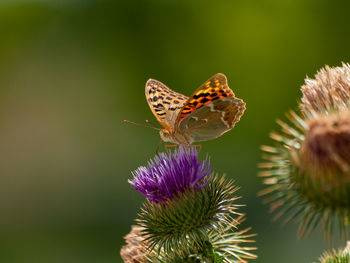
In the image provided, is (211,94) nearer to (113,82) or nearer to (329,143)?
(329,143)

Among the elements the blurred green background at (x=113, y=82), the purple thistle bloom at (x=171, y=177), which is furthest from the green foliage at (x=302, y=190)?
the blurred green background at (x=113, y=82)

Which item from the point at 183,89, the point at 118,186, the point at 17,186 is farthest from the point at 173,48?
the point at 17,186

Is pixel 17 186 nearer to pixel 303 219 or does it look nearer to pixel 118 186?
pixel 118 186

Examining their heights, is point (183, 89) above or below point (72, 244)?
above

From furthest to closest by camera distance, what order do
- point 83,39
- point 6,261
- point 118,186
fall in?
point 83,39, point 118,186, point 6,261

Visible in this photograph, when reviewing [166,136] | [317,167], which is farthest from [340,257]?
[166,136]

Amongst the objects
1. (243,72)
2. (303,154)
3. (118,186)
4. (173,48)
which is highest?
(173,48)

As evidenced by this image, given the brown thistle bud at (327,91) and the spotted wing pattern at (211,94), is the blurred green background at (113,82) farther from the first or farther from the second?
the brown thistle bud at (327,91)

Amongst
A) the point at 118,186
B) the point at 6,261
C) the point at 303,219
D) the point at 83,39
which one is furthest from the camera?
the point at 83,39
